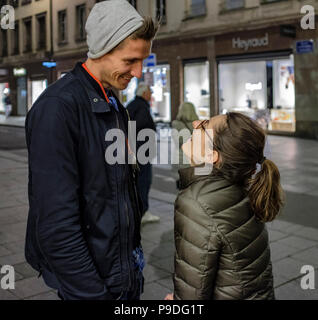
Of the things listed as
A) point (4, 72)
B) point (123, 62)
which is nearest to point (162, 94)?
point (4, 72)

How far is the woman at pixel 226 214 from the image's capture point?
80.4 inches

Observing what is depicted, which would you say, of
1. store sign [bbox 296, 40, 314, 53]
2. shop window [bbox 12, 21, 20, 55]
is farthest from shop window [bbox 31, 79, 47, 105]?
store sign [bbox 296, 40, 314, 53]

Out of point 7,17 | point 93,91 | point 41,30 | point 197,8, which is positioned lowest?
point 93,91

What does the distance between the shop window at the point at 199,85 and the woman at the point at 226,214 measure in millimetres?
19907

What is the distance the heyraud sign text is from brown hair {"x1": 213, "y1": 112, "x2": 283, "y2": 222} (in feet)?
58.3

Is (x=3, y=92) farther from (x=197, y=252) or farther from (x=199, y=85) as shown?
(x=197, y=252)

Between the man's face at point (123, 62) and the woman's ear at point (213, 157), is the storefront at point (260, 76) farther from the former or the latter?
the man's face at point (123, 62)

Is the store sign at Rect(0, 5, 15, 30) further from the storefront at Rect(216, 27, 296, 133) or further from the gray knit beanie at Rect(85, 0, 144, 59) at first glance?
the gray knit beanie at Rect(85, 0, 144, 59)

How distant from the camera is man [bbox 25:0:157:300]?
1770 mm

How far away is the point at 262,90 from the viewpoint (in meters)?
20.4

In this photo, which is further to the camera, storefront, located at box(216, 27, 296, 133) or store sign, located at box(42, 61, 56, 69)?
store sign, located at box(42, 61, 56, 69)

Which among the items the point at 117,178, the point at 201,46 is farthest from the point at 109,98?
the point at 201,46

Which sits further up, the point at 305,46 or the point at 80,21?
the point at 80,21

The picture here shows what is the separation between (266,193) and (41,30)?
3404 centimetres
